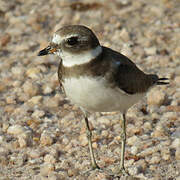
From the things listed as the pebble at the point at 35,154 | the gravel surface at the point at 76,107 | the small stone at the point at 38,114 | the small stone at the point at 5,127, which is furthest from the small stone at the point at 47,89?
the pebble at the point at 35,154

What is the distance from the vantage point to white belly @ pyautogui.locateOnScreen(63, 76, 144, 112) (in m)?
4.00

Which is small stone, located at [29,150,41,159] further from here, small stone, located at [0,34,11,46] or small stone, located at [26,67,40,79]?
small stone, located at [0,34,11,46]

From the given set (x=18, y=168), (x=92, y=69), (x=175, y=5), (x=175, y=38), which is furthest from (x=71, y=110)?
(x=175, y=5)

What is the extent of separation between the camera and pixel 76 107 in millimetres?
5992

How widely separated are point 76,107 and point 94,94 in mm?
1966

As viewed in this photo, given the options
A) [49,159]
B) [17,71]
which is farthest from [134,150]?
[17,71]

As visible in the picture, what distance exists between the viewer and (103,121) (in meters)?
5.62

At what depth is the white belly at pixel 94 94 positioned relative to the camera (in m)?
4.00

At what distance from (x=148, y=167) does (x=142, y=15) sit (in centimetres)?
441

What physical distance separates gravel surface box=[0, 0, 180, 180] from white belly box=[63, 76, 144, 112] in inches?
32.4

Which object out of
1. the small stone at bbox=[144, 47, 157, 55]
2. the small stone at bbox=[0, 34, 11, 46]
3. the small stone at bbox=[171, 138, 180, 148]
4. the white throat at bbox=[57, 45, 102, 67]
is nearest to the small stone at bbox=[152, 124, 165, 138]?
the small stone at bbox=[171, 138, 180, 148]

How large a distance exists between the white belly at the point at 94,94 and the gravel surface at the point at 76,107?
0.82 metres

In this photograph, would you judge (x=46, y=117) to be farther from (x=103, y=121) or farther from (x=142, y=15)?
(x=142, y=15)

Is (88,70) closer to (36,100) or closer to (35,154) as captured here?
(35,154)
